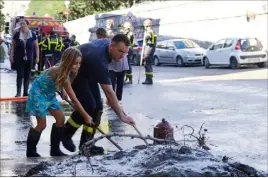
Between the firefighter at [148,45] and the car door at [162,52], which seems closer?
the firefighter at [148,45]

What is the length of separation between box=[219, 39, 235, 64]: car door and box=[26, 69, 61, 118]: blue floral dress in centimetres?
2279

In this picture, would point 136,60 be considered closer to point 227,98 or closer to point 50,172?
point 227,98

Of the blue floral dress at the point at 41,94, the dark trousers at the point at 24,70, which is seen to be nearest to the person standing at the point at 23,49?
the dark trousers at the point at 24,70

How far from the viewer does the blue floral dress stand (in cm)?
782

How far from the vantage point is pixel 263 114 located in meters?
12.8

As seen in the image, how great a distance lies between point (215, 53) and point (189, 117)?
757 inches

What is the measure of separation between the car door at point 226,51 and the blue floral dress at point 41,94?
22.8 m

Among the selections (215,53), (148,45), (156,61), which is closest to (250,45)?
(215,53)

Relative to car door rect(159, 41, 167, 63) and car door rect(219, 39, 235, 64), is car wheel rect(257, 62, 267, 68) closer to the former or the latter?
car door rect(219, 39, 235, 64)

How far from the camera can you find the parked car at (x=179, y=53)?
112 feet

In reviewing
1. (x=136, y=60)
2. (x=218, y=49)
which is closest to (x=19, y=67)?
(x=218, y=49)

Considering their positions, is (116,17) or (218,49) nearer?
(218,49)

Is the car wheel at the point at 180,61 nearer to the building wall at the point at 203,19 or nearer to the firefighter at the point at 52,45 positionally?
the building wall at the point at 203,19

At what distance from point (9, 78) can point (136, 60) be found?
14411 millimetres
